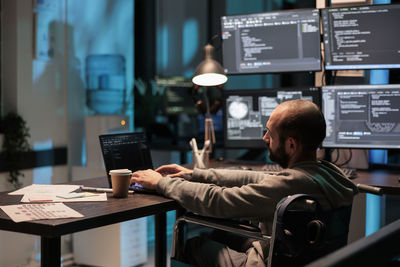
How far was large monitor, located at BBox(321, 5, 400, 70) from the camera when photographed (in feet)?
9.97

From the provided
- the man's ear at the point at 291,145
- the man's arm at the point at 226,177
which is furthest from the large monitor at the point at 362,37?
the man's ear at the point at 291,145

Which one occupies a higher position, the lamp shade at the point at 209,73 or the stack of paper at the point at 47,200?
the lamp shade at the point at 209,73

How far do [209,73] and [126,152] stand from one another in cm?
87

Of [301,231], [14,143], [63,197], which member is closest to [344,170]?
[301,231]

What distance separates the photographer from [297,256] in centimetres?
168

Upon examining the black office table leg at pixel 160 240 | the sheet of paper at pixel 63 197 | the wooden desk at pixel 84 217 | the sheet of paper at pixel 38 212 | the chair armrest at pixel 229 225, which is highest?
the sheet of paper at pixel 63 197

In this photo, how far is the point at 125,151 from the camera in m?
2.36

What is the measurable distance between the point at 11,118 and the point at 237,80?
4.55 meters

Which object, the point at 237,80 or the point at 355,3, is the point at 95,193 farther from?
the point at 237,80

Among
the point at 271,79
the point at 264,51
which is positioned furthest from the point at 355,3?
the point at 271,79

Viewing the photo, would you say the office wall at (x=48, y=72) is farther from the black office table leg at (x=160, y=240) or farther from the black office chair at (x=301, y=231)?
the black office chair at (x=301, y=231)

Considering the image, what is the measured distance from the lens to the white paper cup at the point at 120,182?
210cm

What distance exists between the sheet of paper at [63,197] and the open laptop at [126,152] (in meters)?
0.19

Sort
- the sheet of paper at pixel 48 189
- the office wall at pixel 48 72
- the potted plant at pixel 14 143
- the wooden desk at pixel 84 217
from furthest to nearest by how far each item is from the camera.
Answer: the office wall at pixel 48 72
the potted plant at pixel 14 143
the sheet of paper at pixel 48 189
the wooden desk at pixel 84 217
